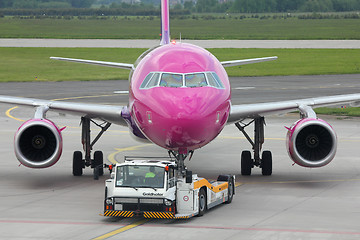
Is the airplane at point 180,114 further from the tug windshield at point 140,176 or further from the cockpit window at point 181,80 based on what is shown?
the tug windshield at point 140,176

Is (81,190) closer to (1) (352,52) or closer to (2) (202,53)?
(2) (202,53)

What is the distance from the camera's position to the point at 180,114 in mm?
21875

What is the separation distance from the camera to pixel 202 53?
2505cm

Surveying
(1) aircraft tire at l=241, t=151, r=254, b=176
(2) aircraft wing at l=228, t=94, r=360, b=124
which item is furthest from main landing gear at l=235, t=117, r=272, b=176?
(2) aircraft wing at l=228, t=94, r=360, b=124

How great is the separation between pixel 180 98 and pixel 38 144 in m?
6.41

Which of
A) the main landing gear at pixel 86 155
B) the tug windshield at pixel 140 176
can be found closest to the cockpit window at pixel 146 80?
the tug windshield at pixel 140 176

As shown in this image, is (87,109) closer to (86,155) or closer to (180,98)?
(86,155)

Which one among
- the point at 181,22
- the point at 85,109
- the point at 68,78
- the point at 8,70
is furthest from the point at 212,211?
the point at 181,22

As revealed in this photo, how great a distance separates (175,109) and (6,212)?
561cm

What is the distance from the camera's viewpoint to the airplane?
22.4m

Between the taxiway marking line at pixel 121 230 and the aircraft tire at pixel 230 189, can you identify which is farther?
the aircraft tire at pixel 230 189

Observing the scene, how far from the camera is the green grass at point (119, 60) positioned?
73.1 metres

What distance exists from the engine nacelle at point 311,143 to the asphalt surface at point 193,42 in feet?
233

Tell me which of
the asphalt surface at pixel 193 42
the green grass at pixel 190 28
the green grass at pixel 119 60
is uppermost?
the green grass at pixel 190 28
